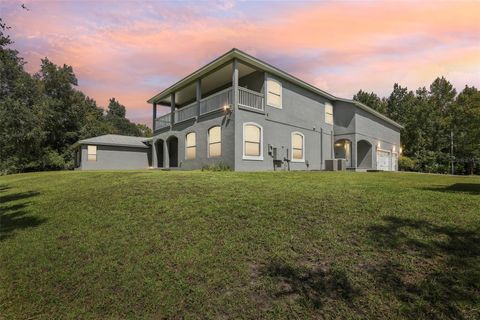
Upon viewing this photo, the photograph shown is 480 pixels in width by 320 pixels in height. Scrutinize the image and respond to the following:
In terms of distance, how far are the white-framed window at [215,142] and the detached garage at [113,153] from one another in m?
14.1

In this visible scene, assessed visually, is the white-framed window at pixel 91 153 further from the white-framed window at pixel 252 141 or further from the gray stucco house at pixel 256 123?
the white-framed window at pixel 252 141

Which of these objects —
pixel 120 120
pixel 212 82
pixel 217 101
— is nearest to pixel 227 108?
pixel 217 101

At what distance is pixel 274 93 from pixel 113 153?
59.4ft

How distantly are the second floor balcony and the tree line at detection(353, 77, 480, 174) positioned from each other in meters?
23.6

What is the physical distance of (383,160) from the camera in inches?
1039

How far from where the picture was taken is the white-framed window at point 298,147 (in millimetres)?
18219

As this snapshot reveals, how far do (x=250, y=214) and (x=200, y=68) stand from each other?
13.0 meters

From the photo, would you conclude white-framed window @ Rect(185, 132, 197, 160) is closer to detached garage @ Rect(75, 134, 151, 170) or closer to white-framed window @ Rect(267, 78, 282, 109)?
white-framed window @ Rect(267, 78, 282, 109)

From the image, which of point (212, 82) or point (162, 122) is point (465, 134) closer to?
point (212, 82)

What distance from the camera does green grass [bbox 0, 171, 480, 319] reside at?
9.98 ft

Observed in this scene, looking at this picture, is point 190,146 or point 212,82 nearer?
point 190,146

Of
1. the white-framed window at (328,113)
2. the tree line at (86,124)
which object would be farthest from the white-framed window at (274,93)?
the tree line at (86,124)

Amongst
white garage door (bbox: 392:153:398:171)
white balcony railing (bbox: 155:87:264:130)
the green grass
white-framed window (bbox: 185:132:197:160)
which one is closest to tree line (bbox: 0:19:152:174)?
white-framed window (bbox: 185:132:197:160)

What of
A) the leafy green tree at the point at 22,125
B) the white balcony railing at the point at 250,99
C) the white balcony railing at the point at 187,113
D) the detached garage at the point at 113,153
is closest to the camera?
the white balcony railing at the point at 250,99
